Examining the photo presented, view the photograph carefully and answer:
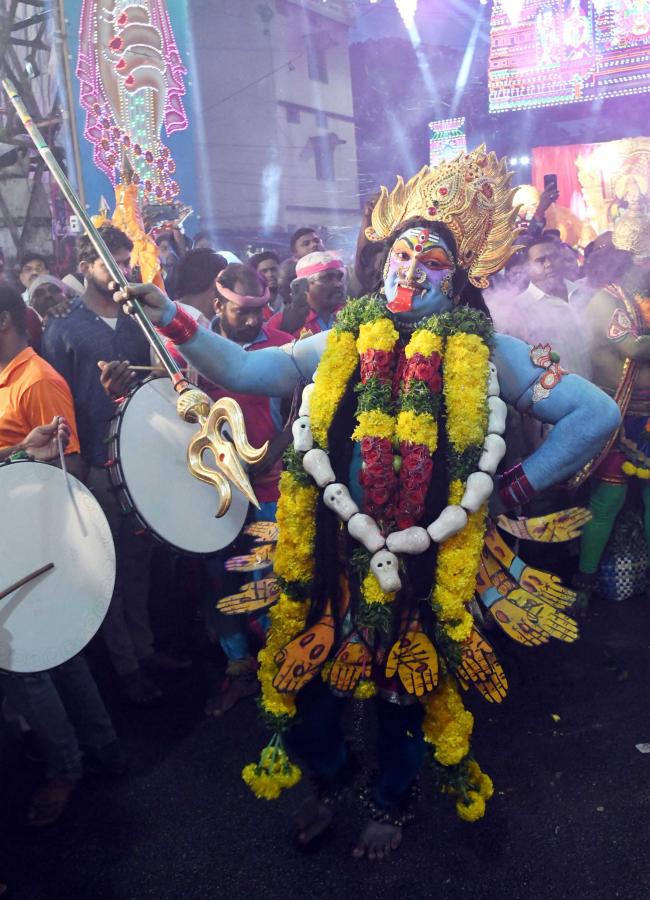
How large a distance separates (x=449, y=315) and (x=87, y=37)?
796 centimetres

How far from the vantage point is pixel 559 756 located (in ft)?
10.3

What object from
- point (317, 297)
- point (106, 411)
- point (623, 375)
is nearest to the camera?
point (106, 411)

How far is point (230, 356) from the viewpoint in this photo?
8.14ft

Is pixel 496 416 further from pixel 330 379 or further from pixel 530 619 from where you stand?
pixel 530 619

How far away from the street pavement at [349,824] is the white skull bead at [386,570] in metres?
0.86

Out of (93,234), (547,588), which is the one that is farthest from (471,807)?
(93,234)

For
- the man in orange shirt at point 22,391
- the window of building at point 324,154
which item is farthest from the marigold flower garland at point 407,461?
the window of building at point 324,154

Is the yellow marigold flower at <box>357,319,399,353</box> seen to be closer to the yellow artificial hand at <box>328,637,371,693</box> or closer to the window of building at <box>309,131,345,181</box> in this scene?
the yellow artificial hand at <box>328,637,371,693</box>

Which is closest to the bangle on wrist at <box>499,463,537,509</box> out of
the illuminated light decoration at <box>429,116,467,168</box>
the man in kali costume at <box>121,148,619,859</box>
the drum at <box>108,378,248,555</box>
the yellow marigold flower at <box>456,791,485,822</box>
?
the man in kali costume at <box>121,148,619,859</box>

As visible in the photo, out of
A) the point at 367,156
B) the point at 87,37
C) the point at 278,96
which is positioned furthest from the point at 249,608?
the point at 367,156

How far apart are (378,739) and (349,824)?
458 millimetres

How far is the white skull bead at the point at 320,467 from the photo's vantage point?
2.26 m

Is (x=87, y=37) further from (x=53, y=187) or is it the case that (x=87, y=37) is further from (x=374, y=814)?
(x=374, y=814)

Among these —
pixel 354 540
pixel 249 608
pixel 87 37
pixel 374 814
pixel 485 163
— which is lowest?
pixel 374 814
